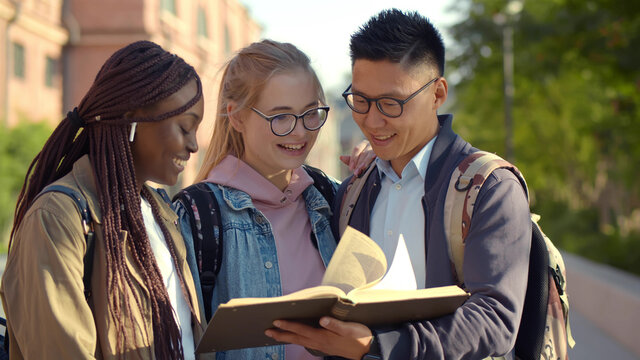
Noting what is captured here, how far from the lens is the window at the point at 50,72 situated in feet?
74.4

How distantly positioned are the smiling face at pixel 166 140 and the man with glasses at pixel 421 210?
2.36 feet

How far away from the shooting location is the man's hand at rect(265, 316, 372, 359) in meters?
2.16

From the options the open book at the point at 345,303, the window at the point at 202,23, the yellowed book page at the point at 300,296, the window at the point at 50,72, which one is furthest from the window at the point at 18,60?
the yellowed book page at the point at 300,296

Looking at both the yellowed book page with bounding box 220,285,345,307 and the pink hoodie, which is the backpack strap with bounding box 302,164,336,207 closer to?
the pink hoodie

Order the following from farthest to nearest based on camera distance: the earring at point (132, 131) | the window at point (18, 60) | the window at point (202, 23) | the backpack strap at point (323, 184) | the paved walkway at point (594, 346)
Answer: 1. the window at point (202, 23)
2. the window at point (18, 60)
3. the paved walkway at point (594, 346)
4. the backpack strap at point (323, 184)
5. the earring at point (132, 131)

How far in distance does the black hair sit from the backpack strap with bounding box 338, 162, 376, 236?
57 centimetres

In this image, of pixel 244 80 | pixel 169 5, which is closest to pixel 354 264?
pixel 244 80

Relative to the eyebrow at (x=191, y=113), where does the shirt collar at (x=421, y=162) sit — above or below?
below

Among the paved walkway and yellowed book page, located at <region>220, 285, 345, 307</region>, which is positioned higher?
yellowed book page, located at <region>220, 285, 345, 307</region>

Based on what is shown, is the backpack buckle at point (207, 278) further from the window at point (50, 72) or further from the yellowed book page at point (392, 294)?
the window at point (50, 72)

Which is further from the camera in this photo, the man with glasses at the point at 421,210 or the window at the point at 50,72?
the window at the point at 50,72

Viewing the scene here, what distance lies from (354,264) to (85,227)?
2.80ft

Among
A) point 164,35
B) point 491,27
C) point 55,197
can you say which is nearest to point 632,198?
point 491,27

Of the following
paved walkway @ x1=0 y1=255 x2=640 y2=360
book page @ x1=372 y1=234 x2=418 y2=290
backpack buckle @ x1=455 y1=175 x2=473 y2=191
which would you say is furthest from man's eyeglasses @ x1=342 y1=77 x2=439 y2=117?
paved walkway @ x1=0 y1=255 x2=640 y2=360
